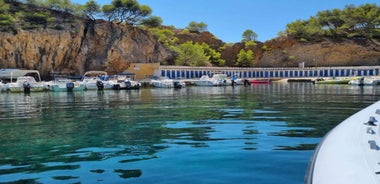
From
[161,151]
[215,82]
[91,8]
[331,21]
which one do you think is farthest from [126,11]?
[161,151]

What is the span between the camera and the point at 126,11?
2746 inches

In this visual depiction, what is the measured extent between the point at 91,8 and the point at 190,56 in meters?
24.9

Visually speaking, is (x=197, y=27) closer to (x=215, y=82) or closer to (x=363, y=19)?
(x=363, y=19)

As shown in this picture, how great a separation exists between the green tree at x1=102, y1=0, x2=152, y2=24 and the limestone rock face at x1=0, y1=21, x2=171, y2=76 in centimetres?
223

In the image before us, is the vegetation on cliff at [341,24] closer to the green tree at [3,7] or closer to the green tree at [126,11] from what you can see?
the green tree at [126,11]

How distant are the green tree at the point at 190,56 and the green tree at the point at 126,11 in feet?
40.6

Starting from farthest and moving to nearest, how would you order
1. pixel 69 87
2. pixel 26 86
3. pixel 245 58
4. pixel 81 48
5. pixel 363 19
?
1. pixel 245 58
2. pixel 363 19
3. pixel 81 48
4. pixel 69 87
5. pixel 26 86

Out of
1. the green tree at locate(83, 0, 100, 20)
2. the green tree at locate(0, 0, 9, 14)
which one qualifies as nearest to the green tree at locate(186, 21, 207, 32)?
the green tree at locate(83, 0, 100, 20)

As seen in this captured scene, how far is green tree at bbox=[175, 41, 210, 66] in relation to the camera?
265ft

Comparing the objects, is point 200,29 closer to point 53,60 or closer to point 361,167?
point 53,60

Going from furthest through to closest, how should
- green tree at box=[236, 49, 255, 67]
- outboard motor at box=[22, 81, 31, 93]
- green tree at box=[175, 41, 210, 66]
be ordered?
green tree at box=[236, 49, 255, 67]
green tree at box=[175, 41, 210, 66]
outboard motor at box=[22, 81, 31, 93]

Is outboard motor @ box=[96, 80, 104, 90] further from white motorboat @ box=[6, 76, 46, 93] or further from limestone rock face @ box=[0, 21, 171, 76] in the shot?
limestone rock face @ box=[0, 21, 171, 76]

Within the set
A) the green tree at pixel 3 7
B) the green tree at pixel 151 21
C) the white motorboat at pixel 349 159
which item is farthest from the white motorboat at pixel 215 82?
the white motorboat at pixel 349 159

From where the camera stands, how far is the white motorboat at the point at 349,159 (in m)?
2.42
